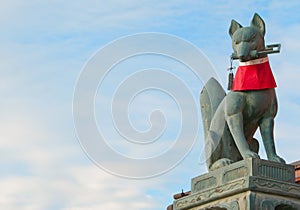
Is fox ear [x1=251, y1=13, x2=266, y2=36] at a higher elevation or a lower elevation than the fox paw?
higher

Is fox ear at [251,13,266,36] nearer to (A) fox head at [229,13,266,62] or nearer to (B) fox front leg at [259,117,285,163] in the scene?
(A) fox head at [229,13,266,62]

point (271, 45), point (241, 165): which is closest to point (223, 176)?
point (241, 165)

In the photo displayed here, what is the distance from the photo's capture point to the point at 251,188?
33.5 ft

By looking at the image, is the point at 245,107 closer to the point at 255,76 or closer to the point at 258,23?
the point at 255,76

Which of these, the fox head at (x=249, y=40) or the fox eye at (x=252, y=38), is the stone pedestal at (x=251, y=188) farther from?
the fox eye at (x=252, y=38)

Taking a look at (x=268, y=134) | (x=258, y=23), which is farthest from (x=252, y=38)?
(x=268, y=134)

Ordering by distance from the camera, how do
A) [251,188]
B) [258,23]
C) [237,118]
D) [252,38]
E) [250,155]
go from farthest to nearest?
1. [258,23]
2. [252,38]
3. [237,118]
4. [250,155]
5. [251,188]

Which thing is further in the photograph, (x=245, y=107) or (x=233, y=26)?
(x=233, y=26)

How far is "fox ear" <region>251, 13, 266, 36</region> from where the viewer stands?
11414mm

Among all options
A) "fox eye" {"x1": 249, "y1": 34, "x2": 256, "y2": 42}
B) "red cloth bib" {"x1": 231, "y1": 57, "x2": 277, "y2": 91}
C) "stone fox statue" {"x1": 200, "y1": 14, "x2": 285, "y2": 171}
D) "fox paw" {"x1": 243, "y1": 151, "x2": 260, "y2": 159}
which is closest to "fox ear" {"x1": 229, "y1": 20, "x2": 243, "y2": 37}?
"stone fox statue" {"x1": 200, "y1": 14, "x2": 285, "y2": 171}

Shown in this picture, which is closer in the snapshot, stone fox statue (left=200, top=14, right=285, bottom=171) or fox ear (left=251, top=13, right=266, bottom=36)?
stone fox statue (left=200, top=14, right=285, bottom=171)

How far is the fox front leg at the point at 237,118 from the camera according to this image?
436 inches

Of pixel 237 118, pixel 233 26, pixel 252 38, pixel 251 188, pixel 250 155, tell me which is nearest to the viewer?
pixel 251 188

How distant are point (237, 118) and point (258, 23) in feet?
4.73
